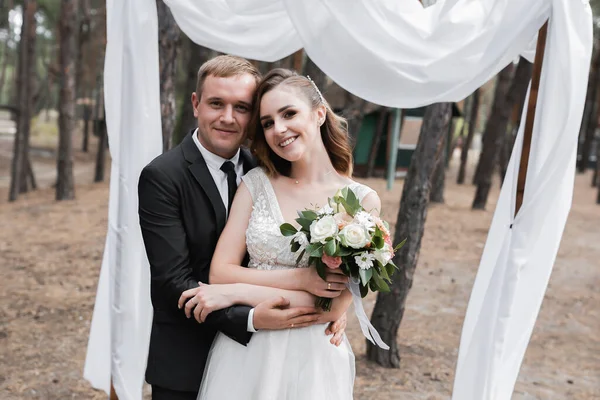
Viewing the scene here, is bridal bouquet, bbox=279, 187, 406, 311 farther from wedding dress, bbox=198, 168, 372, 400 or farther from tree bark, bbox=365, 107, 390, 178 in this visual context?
tree bark, bbox=365, 107, 390, 178

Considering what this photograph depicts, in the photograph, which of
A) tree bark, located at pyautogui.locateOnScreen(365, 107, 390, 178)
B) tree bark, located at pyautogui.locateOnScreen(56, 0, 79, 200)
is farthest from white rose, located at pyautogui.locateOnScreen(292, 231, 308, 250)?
tree bark, located at pyautogui.locateOnScreen(365, 107, 390, 178)

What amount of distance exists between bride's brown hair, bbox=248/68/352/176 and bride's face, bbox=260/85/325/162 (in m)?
0.04

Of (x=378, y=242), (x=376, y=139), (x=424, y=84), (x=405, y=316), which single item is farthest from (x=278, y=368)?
(x=376, y=139)

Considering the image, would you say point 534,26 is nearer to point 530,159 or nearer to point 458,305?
point 530,159

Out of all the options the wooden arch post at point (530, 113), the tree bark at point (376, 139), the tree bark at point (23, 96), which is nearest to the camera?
the wooden arch post at point (530, 113)

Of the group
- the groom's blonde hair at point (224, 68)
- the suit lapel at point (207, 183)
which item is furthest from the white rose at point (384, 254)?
the groom's blonde hair at point (224, 68)

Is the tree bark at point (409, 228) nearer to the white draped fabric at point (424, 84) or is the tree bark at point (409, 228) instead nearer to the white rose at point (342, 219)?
the white draped fabric at point (424, 84)

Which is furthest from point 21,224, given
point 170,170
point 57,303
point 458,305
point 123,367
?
point 170,170

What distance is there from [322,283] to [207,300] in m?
0.51

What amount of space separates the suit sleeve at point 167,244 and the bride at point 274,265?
8 cm

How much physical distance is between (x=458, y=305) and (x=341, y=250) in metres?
6.06

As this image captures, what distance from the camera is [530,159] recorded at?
313 cm

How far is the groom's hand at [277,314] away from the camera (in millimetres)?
2721

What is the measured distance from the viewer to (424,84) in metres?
3.38
